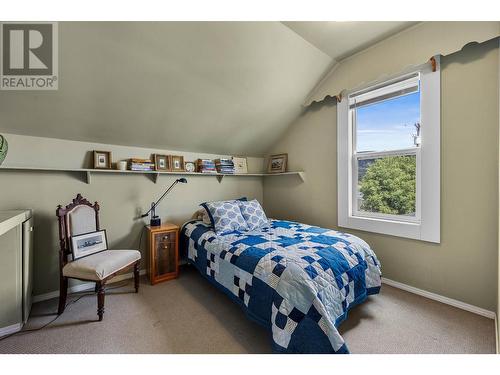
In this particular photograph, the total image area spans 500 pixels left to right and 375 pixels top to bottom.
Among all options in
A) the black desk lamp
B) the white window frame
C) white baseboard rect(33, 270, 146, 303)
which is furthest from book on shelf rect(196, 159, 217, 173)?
the white window frame

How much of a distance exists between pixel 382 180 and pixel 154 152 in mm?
2898

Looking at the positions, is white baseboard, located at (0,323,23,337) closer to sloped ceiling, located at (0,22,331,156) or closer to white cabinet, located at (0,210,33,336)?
white cabinet, located at (0,210,33,336)

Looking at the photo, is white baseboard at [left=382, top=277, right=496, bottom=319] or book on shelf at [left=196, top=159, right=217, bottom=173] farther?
book on shelf at [left=196, top=159, right=217, bottom=173]

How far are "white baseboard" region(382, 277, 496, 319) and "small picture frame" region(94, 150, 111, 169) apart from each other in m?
3.45

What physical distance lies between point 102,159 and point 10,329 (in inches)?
62.9

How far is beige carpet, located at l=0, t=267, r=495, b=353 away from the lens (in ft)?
4.59

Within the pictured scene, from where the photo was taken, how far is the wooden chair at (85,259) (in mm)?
1684

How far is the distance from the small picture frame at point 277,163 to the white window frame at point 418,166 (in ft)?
3.23

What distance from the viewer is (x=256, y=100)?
105 inches

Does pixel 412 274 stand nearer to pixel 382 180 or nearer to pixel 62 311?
pixel 382 180

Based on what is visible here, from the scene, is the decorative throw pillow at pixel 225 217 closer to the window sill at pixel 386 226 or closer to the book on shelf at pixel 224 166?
the book on shelf at pixel 224 166

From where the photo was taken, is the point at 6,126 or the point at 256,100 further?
the point at 256,100
